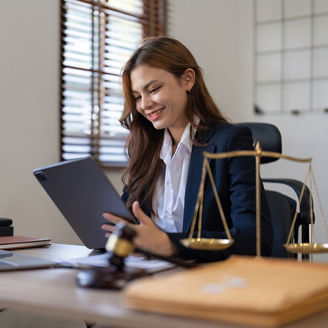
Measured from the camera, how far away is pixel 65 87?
304cm

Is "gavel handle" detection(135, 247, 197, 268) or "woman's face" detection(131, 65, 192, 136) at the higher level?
"woman's face" detection(131, 65, 192, 136)

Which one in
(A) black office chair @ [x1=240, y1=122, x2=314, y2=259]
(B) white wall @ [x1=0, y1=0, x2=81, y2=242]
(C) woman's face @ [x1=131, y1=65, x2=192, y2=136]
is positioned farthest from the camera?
(B) white wall @ [x1=0, y1=0, x2=81, y2=242]

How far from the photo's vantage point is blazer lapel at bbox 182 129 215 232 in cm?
179

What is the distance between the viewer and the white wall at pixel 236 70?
3930 mm

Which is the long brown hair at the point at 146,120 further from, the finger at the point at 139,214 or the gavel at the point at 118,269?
the gavel at the point at 118,269

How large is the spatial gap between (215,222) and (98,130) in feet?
5.20

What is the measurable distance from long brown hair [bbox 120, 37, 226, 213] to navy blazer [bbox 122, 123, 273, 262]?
9 centimetres

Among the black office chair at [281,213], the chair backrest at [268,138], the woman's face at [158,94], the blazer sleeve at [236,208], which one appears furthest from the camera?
the chair backrest at [268,138]

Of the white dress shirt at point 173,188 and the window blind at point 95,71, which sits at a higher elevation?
the window blind at point 95,71

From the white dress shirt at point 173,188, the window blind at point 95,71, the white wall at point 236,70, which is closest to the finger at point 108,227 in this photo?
the white dress shirt at point 173,188

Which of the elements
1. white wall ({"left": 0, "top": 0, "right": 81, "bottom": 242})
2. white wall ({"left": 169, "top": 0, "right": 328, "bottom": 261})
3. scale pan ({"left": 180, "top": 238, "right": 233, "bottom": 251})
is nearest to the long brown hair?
scale pan ({"left": 180, "top": 238, "right": 233, "bottom": 251})

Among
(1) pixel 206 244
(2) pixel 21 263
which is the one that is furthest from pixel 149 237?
(2) pixel 21 263

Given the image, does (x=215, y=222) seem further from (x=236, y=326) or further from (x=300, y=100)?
(x=300, y=100)

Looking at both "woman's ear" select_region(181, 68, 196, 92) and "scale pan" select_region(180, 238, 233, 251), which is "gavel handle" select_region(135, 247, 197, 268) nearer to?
"scale pan" select_region(180, 238, 233, 251)
